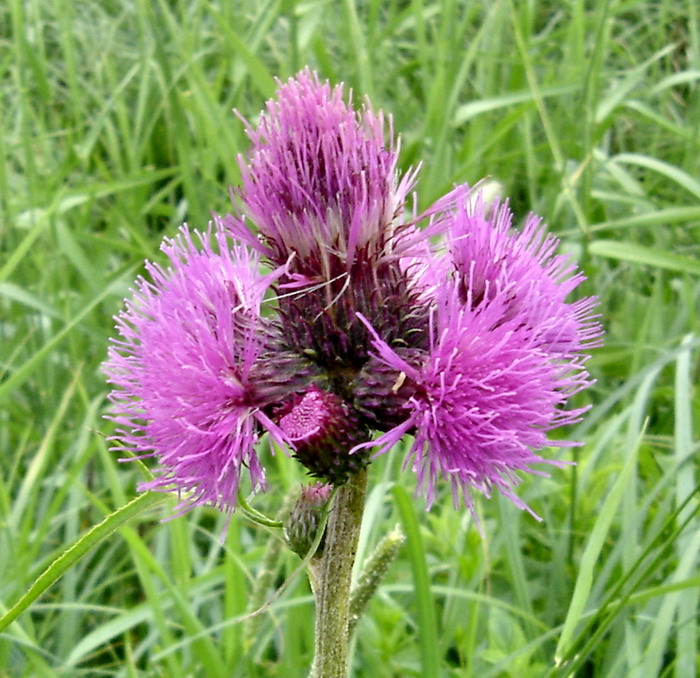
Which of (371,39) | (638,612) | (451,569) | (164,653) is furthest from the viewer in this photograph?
(371,39)

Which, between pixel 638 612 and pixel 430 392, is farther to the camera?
pixel 638 612

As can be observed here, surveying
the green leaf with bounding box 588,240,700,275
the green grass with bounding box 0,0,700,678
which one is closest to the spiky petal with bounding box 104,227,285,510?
the green grass with bounding box 0,0,700,678

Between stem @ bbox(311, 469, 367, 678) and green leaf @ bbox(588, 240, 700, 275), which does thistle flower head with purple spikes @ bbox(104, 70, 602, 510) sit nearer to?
stem @ bbox(311, 469, 367, 678)

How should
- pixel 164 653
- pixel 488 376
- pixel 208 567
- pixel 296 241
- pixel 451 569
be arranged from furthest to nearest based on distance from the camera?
pixel 208 567, pixel 451 569, pixel 164 653, pixel 296 241, pixel 488 376

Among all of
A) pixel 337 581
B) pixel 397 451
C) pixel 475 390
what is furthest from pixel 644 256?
pixel 337 581

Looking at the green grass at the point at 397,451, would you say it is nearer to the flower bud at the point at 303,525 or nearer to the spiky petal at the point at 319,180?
the flower bud at the point at 303,525

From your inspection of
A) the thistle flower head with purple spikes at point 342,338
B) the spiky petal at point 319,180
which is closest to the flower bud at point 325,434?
the thistle flower head with purple spikes at point 342,338

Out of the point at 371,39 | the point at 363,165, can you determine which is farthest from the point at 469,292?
the point at 371,39

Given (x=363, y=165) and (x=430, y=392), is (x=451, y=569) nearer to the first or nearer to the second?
(x=430, y=392)
